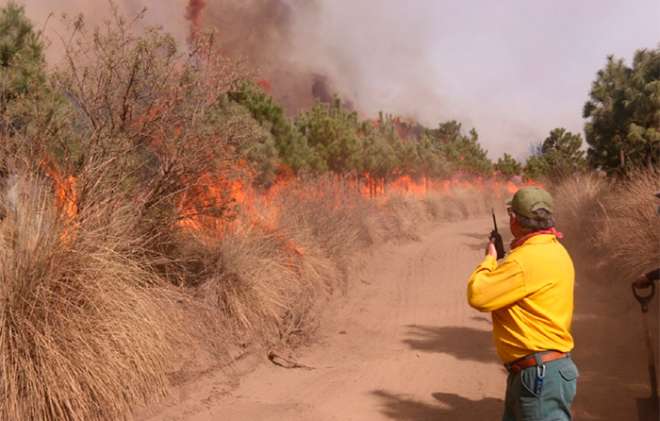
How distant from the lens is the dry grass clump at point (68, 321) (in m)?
4.37

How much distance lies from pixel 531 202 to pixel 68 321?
3.40 m

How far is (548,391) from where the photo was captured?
3.10 m

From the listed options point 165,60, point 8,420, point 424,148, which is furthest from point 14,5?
point 424,148

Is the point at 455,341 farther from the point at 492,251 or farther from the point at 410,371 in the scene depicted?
the point at 492,251

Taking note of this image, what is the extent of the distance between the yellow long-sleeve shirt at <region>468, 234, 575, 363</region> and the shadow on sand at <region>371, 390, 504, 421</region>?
2.58 metres

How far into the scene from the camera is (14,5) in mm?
8000

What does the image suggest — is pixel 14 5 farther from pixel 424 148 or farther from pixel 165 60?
pixel 424 148

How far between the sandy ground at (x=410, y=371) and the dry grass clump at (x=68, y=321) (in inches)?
20.4

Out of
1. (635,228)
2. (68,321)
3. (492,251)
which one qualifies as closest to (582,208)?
(635,228)

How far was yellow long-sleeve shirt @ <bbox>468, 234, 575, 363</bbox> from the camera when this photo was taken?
311 centimetres

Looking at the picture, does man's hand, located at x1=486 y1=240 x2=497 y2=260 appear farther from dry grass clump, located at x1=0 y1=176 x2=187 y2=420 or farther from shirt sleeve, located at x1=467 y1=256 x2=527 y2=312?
dry grass clump, located at x1=0 y1=176 x2=187 y2=420

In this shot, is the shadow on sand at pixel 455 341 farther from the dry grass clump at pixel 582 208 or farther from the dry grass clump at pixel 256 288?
the dry grass clump at pixel 582 208

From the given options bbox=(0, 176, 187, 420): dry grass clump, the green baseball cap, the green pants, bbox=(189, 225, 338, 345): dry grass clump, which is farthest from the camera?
bbox=(189, 225, 338, 345): dry grass clump

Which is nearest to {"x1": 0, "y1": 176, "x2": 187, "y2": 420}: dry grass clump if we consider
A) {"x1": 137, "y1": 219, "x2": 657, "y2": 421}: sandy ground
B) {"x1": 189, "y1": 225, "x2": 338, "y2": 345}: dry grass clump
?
{"x1": 137, "y1": 219, "x2": 657, "y2": 421}: sandy ground
